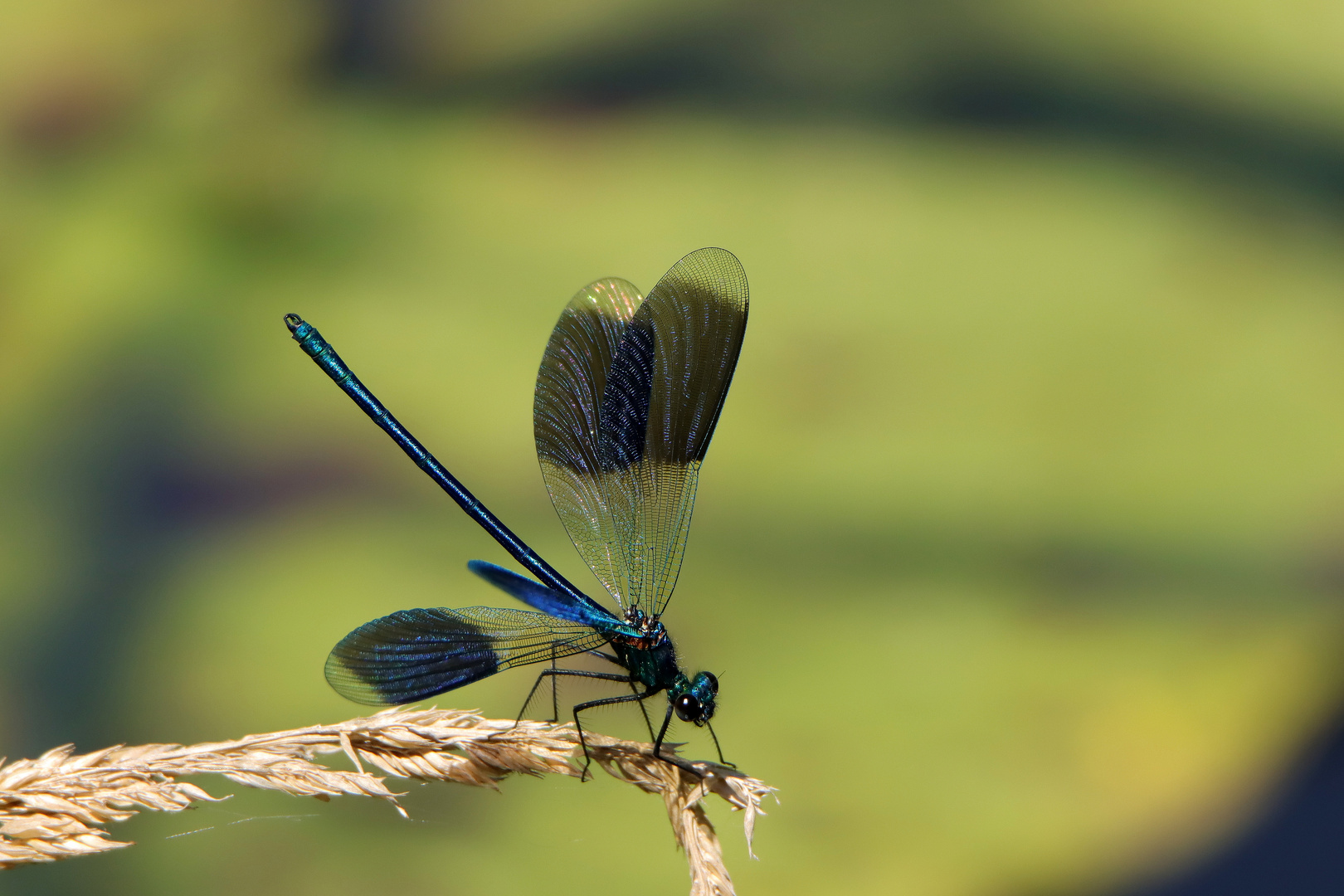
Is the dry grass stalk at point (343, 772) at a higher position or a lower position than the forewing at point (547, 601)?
lower

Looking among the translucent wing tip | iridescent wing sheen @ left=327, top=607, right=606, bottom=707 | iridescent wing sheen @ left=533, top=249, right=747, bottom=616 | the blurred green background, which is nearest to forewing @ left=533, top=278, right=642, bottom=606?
iridescent wing sheen @ left=533, top=249, right=747, bottom=616

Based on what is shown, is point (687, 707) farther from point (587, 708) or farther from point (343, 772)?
point (343, 772)

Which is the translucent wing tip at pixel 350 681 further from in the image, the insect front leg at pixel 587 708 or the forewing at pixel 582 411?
the forewing at pixel 582 411

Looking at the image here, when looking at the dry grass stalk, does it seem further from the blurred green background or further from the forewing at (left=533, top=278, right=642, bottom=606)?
the blurred green background

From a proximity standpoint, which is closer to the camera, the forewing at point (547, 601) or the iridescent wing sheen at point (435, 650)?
the iridescent wing sheen at point (435, 650)

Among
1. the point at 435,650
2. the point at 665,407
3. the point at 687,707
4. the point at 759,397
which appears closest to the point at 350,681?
the point at 435,650

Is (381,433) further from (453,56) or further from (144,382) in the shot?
(453,56)

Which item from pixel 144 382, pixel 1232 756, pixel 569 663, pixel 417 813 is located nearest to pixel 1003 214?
pixel 1232 756

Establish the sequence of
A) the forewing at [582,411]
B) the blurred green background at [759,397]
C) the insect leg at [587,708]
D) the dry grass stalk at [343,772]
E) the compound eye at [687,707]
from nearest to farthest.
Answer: the dry grass stalk at [343,772]
the insect leg at [587,708]
the compound eye at [687,707]
the forewing at [582,411]
the blurred green background at [759,397]

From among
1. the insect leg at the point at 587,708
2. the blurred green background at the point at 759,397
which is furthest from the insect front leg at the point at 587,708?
the blurred green background at the point at 759,397
